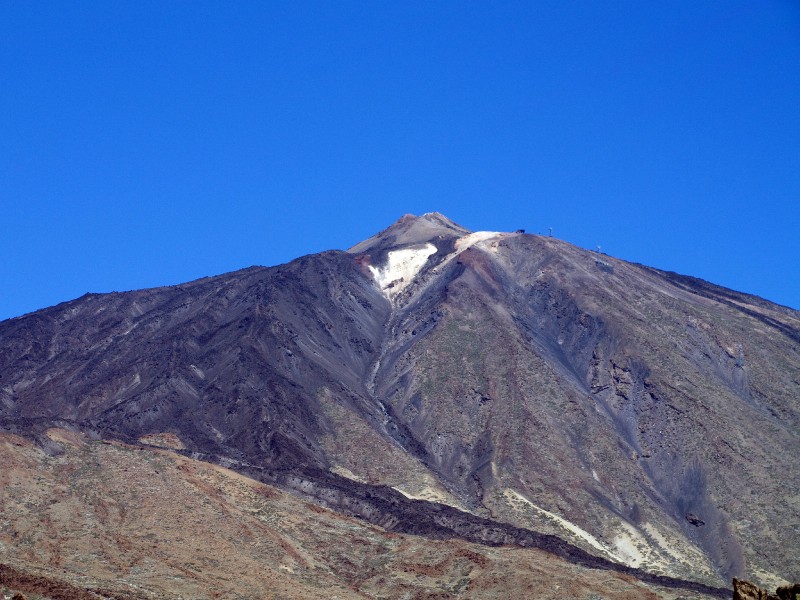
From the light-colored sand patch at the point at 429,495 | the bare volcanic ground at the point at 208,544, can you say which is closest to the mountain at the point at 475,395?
the light-colored sand patch at the point at 429,495

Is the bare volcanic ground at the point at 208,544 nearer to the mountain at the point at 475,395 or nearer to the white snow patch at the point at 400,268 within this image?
the mountain at the point at 475,395

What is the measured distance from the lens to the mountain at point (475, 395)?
96250 mm

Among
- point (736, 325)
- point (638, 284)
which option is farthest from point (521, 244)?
point (736, 325)

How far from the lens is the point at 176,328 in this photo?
131000 millimetres

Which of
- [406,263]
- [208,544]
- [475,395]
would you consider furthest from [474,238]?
[208,544]

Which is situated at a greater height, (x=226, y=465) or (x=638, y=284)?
(x=638, y=284)

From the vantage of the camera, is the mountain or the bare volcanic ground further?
the mountain

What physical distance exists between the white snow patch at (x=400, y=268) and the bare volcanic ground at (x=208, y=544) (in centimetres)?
7460

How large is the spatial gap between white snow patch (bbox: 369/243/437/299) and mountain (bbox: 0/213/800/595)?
1.31ft

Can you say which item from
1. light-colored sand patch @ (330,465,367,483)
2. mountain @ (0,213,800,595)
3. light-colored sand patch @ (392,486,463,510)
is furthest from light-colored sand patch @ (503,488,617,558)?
light-colored sand patch @ (330,465,367,483)

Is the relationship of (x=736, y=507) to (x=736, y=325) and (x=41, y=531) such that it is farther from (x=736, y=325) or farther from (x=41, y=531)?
(x=41, y=531)

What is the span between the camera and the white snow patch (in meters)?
155

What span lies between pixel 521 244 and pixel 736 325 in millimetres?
32382

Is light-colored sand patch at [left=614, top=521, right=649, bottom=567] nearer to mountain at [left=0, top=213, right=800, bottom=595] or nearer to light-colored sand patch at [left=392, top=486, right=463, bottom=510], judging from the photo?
mountain at [left=0, top=213, right=800, bottom=595]
